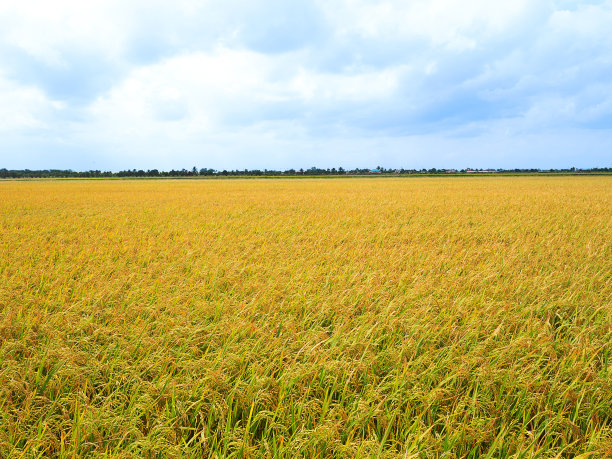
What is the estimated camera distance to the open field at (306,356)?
5.87 feet

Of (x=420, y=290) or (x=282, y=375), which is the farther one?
(x=420, y=290)

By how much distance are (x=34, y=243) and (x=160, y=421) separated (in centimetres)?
664

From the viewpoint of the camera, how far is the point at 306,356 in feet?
8.10

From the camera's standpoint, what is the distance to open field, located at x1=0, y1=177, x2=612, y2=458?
179 centimetres

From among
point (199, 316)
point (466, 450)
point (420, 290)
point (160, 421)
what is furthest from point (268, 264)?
point (466, 450)

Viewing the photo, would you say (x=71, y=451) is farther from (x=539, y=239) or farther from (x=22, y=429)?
(x=539, y=239)

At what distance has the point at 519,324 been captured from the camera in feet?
10.2

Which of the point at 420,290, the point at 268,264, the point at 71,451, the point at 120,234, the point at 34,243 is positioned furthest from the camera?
the point at 120,234

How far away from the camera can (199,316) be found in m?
3.27

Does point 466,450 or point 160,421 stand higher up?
point 160,421

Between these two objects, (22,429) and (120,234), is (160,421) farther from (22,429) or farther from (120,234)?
(120,234)

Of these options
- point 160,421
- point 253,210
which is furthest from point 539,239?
point 253,210

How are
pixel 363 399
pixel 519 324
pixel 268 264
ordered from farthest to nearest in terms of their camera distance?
1. pixel 268 264
2. pixel 519 324
3. pixel 363 399

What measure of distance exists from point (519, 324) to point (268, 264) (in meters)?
3.30
